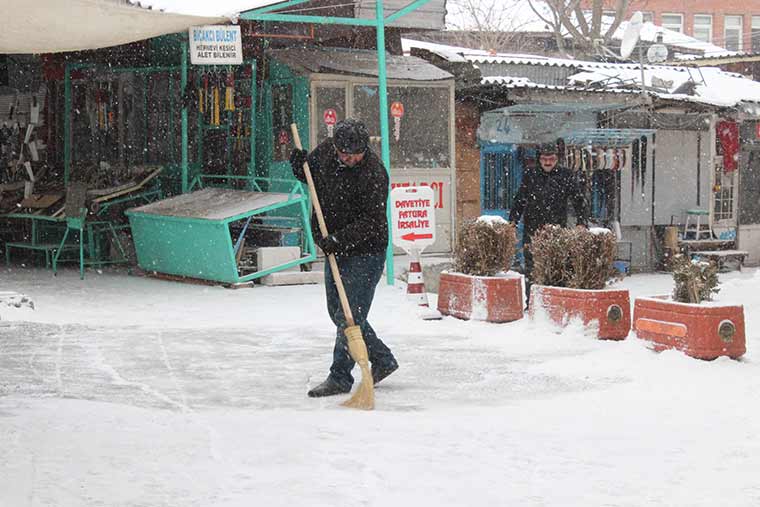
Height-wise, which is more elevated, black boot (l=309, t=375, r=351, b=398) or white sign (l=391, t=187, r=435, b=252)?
white sign (l=391, t=187, r=435, b=252)

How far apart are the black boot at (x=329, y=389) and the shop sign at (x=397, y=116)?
31.7ft

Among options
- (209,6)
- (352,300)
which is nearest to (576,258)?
(352,300)

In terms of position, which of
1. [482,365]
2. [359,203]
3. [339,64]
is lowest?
[482,365]

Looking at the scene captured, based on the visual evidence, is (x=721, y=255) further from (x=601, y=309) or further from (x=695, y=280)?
(x=695, y=280)

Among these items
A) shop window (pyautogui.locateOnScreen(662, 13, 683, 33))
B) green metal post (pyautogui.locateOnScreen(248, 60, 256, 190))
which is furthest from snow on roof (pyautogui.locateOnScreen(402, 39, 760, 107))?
shop window (pyautogui.locateOnScreen(662, 13, 683, 33))

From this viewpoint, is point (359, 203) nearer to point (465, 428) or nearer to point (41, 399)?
point (465, 428)

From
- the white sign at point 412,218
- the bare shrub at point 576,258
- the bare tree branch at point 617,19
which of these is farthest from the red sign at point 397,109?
the bare tree branch at point 617,19

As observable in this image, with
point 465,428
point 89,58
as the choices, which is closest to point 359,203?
point 465,428

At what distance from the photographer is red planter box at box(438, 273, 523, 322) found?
11.3 meters

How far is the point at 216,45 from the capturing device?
14.7 meters

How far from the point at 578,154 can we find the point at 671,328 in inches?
431

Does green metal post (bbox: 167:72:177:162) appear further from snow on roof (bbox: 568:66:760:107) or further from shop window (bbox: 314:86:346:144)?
snow on roof (bbox: 568:66:760:107)

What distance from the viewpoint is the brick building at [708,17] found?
180 feet

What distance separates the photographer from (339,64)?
16484 mm
